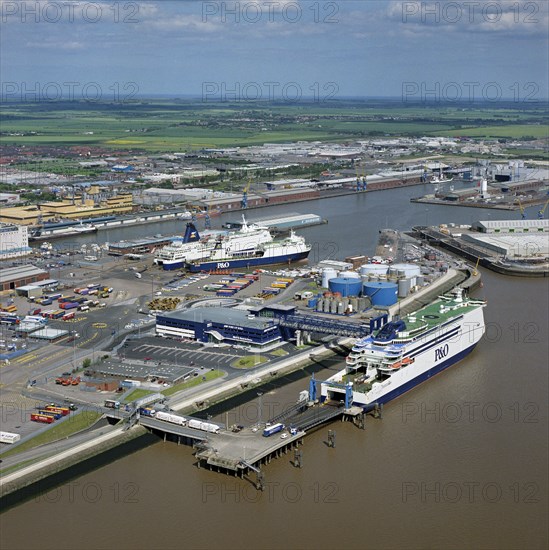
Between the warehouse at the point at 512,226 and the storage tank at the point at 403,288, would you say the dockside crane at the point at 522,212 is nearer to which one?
the warehouse at the point at 512,226

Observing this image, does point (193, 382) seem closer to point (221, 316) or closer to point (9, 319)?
point (221, 316)

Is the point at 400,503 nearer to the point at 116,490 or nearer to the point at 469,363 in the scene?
the point at 116,490

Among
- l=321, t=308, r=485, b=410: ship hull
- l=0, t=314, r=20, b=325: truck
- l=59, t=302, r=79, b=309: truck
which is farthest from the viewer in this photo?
l=59, t=302, r=79, b=309: truck

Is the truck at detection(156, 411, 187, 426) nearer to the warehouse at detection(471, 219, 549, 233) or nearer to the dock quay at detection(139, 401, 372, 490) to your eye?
the dock quay at detection(139, 401, 372, 490)

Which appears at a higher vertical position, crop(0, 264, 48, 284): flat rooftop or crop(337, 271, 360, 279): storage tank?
crop(337, 271, 360, 279): storage tank

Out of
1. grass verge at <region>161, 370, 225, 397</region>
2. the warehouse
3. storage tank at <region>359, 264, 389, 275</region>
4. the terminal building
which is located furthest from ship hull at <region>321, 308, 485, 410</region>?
the warehouse

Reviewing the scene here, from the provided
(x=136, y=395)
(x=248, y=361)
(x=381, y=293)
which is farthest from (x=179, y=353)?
(x=381, y=293)

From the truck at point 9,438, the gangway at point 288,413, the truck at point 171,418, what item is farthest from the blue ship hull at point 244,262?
the truck at point 9,438

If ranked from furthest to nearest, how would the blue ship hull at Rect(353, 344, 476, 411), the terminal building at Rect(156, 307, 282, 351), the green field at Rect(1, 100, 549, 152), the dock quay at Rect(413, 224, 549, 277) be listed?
1. the green field at Rect(1, 100, 549, 152)
2. the dock quay at Rect(413, 224, 549, 277)
3. the terminal building at Rect(156, 307, 282, 351)
4. the blue ship hull at Rect(353, 344, 476, 411)
